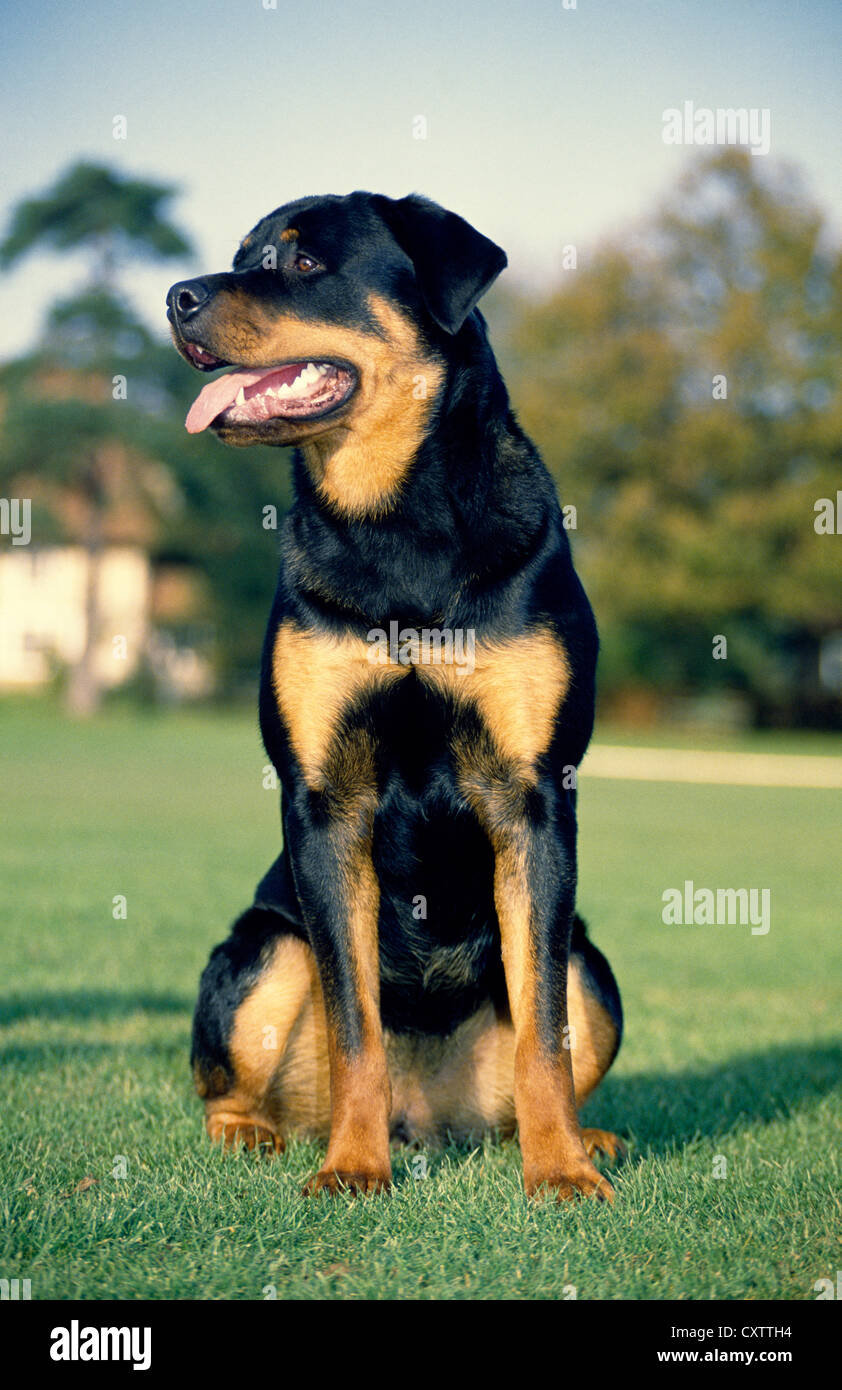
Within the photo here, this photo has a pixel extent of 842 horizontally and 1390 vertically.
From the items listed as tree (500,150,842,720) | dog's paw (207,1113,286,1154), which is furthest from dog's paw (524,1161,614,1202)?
tree (500,150,842,720)

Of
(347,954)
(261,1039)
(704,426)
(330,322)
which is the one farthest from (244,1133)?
(704,426)

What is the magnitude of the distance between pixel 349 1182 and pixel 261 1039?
629mm

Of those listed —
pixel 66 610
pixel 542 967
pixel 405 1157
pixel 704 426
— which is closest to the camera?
pixel 542 967

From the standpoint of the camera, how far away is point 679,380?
42656 millimetres

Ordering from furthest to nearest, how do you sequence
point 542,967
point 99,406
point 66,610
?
1. point 66,610
2. point 99,406
3. point 542,967

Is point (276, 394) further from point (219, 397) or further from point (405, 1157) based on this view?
point (405, 1157)

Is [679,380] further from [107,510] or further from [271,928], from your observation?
[271,928]

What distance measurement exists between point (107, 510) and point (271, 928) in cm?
4296

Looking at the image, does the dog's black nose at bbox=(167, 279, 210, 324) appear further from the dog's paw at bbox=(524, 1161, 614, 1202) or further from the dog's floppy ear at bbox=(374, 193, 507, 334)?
the dog's paw at bbox=(524, 1161, 614, 1202)

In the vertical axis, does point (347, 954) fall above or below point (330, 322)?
below

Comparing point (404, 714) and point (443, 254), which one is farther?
point (443, 254)

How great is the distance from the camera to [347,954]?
3424mm

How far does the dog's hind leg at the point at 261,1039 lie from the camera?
382 centimetres

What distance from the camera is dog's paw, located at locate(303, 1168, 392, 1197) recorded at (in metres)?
3.25
